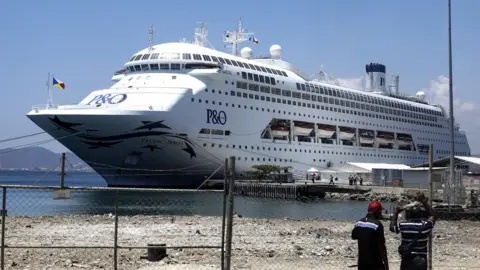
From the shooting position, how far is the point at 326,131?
66.9m

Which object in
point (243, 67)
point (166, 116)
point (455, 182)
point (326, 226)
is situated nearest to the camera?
point (326, 226)

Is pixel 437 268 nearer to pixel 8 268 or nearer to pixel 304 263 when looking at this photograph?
pixel 304 263

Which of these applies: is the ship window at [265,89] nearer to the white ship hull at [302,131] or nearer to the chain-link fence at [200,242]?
the white ship hull at [302,131]

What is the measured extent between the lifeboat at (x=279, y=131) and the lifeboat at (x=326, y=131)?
5.67 meters

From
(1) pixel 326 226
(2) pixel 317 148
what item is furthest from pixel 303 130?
(1) pixel 326 226

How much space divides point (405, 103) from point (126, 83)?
40396mm

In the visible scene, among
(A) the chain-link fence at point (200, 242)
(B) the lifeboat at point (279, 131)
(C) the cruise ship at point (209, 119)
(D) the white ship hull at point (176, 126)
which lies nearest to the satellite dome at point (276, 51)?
(C) the cruise ship at point (209, 119)

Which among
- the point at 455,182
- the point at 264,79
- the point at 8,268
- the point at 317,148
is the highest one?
the point at 264,79

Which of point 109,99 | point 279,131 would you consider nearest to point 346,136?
point 279,131

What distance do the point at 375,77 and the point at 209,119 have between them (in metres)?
39.2

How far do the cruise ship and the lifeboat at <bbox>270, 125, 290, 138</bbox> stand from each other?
9cm

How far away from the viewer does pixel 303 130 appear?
208 feet

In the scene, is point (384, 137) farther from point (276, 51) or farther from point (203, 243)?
point (203, 243)

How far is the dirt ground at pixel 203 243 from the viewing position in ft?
37.9
